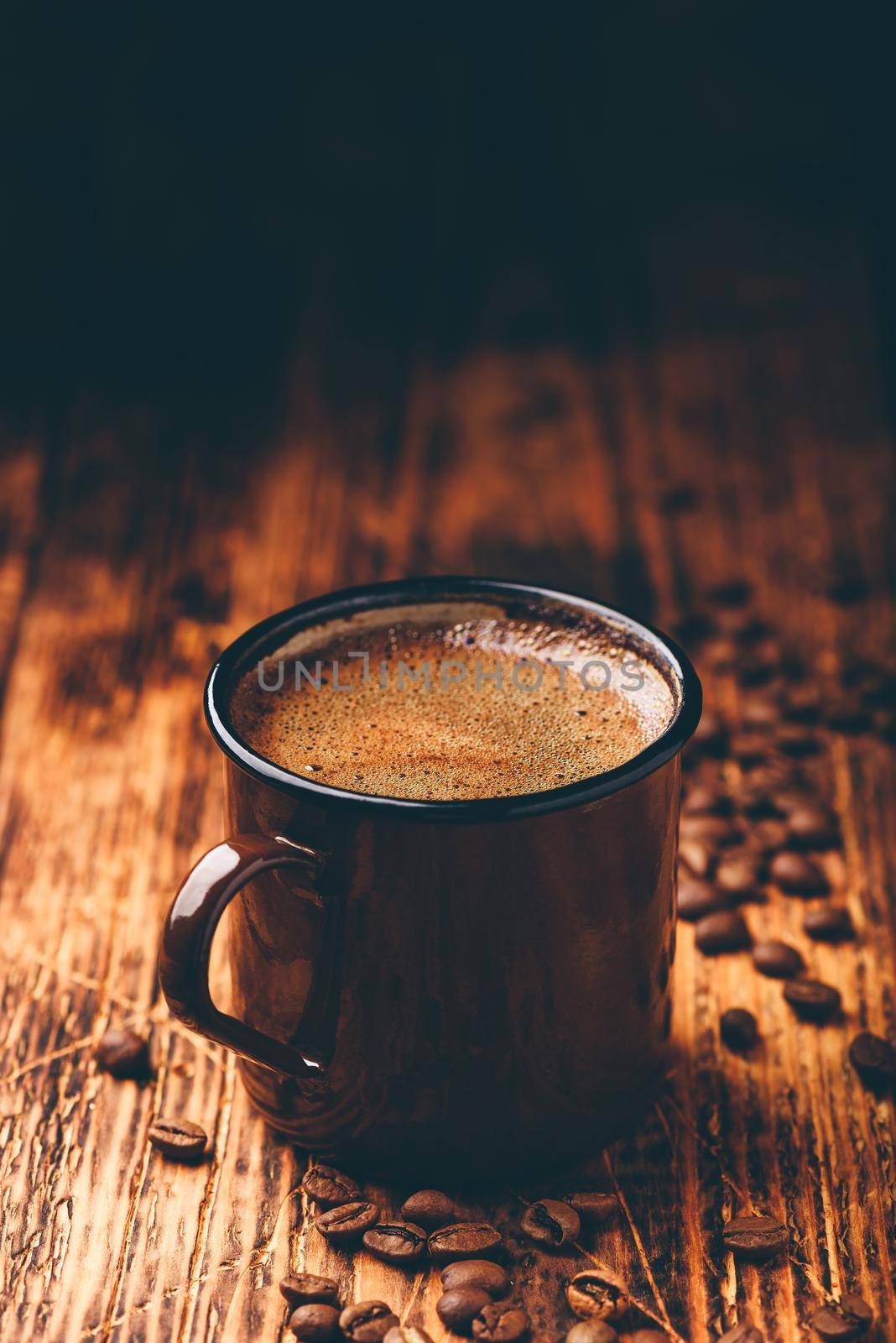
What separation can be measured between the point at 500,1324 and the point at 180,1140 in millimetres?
240

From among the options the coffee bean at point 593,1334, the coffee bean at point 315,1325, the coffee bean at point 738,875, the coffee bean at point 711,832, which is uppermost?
the coffee bean at point 711,832

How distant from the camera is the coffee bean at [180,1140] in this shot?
929 mm

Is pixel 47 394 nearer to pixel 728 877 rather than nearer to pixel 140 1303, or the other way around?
pixel 728 877


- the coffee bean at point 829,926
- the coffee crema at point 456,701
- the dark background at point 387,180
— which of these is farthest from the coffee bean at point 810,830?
the dark background at point 387,180

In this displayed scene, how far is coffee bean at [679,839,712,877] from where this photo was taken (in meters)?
1.22

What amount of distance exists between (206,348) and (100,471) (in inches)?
12.8

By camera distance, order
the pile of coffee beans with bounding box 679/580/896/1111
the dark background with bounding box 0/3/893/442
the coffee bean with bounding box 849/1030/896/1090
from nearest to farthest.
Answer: the coffee bean with bounding box 849/1030/896/1090, the pile of coffee beans with bounding box 679/580/896/1111, the dark background with bounding box 0/3/893/442

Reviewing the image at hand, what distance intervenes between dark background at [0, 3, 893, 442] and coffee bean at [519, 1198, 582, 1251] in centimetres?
145

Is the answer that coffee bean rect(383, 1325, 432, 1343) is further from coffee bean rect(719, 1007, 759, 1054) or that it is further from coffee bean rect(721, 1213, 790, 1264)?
coffee bean rect(719, 1007, 759, 1054)

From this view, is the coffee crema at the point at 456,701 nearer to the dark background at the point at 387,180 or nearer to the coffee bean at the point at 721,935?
the coffee bean at the point at 721,935

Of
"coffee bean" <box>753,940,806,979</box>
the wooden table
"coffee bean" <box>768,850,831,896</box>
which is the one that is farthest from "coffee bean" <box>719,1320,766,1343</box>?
"coffee bean" <box>768,850,831,896</box>

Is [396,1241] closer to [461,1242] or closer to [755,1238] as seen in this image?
[461,1242]

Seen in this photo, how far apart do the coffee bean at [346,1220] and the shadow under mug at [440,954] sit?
0.03 metres

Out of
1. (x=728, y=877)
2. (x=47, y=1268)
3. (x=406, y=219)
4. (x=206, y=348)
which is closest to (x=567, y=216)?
(x=406, y=219)
